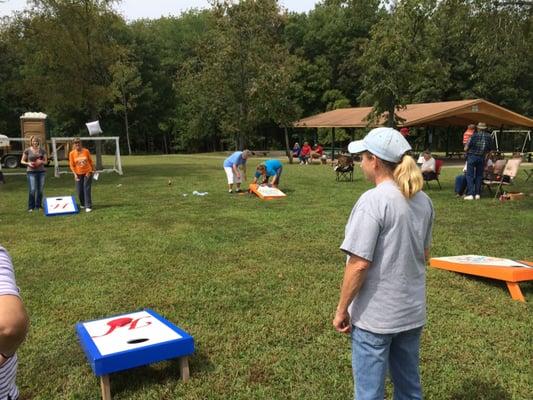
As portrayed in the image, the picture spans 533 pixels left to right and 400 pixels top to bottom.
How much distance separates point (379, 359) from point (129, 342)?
200 centimetres

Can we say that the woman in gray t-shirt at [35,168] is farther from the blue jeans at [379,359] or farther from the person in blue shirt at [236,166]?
the blue jeans at [379,359]

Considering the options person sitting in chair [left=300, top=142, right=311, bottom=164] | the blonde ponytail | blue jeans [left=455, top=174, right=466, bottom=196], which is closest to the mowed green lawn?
the blonde ponytail

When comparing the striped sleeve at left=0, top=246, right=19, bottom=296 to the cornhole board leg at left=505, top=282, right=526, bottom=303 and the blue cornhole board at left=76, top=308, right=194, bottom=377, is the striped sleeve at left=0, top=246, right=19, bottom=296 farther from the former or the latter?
the cornhole board leg at left=505, top=282, right=526, bottom=303

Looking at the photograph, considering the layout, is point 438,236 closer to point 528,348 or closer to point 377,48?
point 528,348

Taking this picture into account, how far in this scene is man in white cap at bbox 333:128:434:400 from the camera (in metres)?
2.43

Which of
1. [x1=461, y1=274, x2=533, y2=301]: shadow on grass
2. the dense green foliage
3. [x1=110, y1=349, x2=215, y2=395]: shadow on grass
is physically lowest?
[x1=461, y1=274, x2=533, y2=301]: shadow on grass

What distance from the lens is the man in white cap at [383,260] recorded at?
2428 mm

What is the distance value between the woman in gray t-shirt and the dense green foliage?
11.1m

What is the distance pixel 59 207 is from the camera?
11039 mm

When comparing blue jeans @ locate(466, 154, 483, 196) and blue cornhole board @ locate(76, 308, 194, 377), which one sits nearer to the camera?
blue cornhole board @ locate(76, 308, 194, 377)

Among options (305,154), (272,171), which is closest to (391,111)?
(305,154)

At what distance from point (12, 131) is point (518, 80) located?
167 feet

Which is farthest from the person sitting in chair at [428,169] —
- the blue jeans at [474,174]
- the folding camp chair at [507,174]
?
the blue jeans at [474,174]

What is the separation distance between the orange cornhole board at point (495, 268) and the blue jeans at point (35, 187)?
890 centimetres
